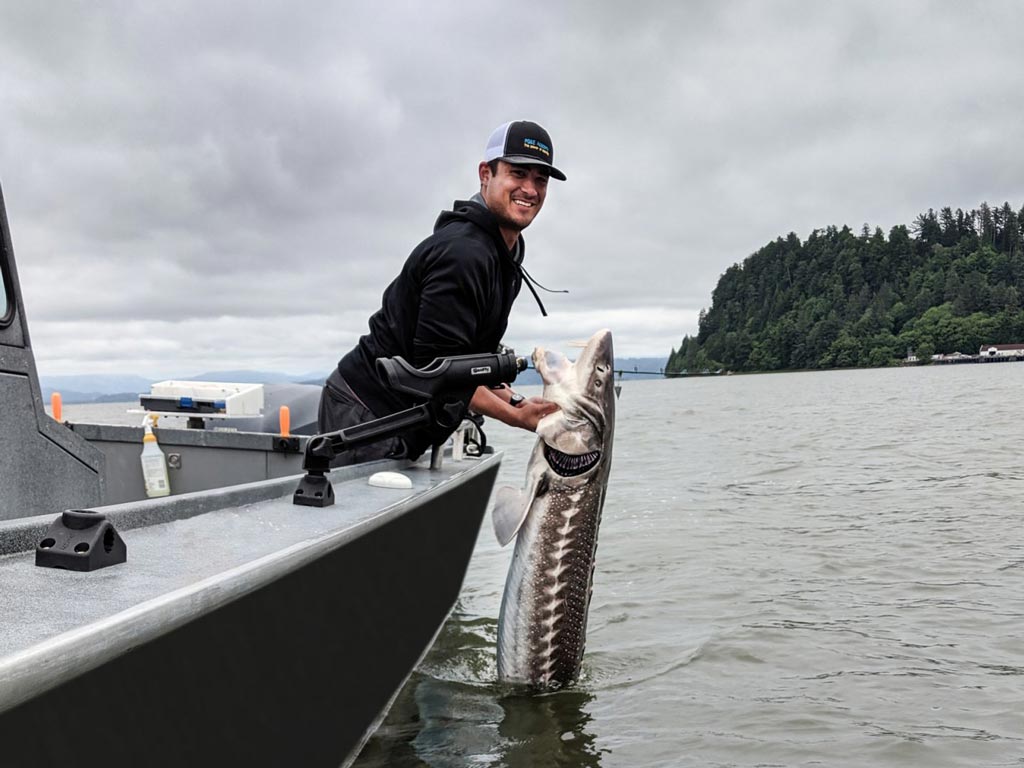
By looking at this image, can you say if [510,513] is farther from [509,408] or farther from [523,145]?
[523,145]

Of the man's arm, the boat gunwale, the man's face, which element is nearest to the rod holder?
the boat gunwale

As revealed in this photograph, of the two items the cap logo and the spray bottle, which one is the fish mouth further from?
the spray bottle

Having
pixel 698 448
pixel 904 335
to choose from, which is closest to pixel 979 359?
pixel 904 335

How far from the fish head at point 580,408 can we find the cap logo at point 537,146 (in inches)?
38.2

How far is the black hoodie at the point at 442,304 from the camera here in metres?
3.88

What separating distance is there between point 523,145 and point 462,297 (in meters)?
0.77

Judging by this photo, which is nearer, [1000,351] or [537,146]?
[537,146]

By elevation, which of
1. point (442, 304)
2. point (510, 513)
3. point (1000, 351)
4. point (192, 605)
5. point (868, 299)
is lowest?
point (510, 513)

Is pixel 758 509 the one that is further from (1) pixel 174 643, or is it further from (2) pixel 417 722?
(1) pixel 174 643

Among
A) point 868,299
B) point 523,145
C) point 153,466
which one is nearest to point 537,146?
point 523,145

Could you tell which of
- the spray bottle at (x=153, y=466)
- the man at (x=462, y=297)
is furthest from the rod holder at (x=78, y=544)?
the spray bottle at (x=153, y=466)

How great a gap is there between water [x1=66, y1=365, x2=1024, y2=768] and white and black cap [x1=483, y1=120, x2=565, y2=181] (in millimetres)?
2472

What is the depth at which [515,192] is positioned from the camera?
163 inches

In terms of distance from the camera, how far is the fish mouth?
3.69 meters
